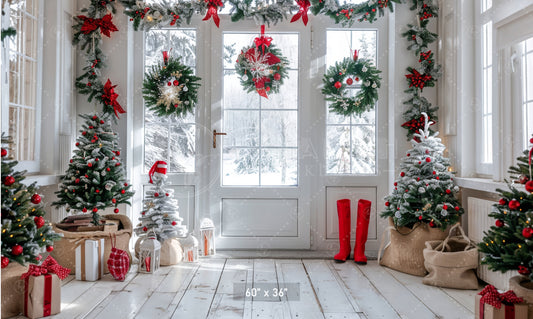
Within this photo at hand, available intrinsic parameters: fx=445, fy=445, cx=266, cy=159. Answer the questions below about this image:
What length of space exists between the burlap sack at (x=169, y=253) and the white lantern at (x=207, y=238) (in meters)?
0.34

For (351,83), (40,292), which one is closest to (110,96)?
(40,292)

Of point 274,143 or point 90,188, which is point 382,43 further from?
point 90,188

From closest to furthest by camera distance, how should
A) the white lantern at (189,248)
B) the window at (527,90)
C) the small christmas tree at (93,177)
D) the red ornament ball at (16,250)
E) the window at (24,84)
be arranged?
the red ornament ball at (16,250)
the window at (527,90)
the window at (24,84)
the small christmas tree at (93,177)
the white lantern at (189,248)

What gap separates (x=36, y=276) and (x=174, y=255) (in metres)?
1.42

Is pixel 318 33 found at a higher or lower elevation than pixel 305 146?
higher

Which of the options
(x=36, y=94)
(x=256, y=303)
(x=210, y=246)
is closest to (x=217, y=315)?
(x=256, y=303)

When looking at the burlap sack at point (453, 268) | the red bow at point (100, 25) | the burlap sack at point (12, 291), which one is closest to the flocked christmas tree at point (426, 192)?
the burlap sack at point (453, 268)

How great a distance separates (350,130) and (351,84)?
1.55 ft

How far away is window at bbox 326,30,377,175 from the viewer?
459 centimetres

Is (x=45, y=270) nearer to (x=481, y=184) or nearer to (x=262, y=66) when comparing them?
(x=262, y=66)

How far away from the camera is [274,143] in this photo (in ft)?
15.1

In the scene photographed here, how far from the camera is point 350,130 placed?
15.1 ft

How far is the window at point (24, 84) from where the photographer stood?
3.48 metres

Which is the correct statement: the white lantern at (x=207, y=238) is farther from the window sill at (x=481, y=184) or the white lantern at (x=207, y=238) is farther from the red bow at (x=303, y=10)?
the window sill at (x=481, y=184)
